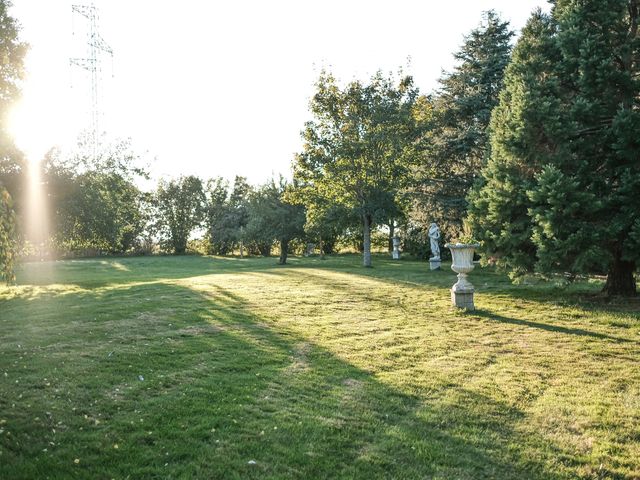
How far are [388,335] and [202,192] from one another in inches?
1796

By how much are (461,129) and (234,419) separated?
20.9 metres

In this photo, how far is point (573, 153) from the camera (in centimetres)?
1123

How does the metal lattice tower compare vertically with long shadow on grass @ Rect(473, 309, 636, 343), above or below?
above

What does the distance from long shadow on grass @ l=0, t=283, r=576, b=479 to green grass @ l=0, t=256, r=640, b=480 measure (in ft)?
0.06

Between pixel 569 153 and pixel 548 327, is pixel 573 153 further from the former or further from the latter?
pixel 548 327

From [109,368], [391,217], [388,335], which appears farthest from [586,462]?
[391,217]

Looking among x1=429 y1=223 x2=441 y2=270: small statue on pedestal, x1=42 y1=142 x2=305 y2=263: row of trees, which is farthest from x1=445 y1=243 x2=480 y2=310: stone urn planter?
x1=42 y1=142 x2=305 y2=263: row of trees

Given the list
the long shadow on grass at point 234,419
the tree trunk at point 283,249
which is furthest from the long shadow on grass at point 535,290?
the tree trunk at point 283,249

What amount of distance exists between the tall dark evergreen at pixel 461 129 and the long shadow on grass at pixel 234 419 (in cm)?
1620

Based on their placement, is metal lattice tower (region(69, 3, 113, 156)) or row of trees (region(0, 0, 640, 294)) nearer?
row of trees (region(0, 0, 640, 294))

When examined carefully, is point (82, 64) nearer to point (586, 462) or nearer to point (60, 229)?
point (60, 229)

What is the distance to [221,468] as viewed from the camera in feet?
12.5

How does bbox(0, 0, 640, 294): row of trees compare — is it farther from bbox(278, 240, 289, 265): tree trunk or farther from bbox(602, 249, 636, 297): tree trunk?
bbox(278, 240, 289, 265): tree trunk

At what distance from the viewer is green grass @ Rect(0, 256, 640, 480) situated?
13.0ft
